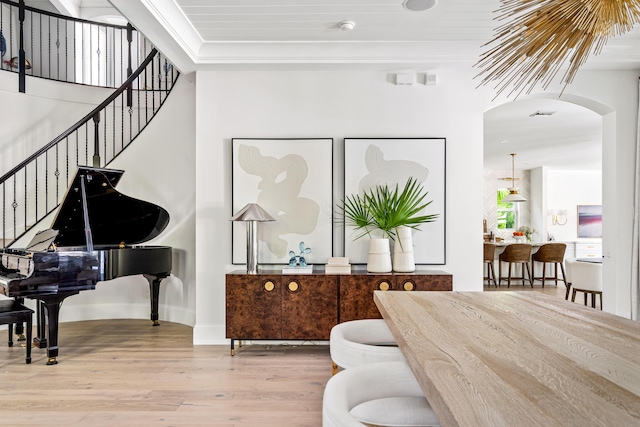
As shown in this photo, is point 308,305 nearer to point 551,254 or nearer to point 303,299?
point 303,299

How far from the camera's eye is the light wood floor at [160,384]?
2.65m

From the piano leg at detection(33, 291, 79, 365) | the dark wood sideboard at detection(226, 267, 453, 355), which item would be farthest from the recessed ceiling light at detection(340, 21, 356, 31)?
the piano leg at detection(33, 291, 79, 365)

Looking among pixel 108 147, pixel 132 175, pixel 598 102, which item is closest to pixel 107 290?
pixel 132 175

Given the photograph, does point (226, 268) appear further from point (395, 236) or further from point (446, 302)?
point (446, 302)

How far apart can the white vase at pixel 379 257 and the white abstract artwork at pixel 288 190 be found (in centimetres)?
46

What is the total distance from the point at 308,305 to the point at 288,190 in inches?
45.0

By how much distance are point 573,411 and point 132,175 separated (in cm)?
531

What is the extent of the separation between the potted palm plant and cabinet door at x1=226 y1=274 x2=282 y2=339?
922 mm

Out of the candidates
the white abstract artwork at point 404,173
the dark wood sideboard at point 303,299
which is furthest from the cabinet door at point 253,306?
the white abstract artwork at point 404,173

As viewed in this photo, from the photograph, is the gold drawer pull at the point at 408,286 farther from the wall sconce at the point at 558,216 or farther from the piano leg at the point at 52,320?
the wall sconce at the point at 558,216

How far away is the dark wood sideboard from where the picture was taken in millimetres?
3832

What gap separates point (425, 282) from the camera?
384 cm

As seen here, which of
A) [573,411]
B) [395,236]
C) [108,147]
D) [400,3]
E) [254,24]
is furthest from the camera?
[108,147]

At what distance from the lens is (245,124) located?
4.31m
